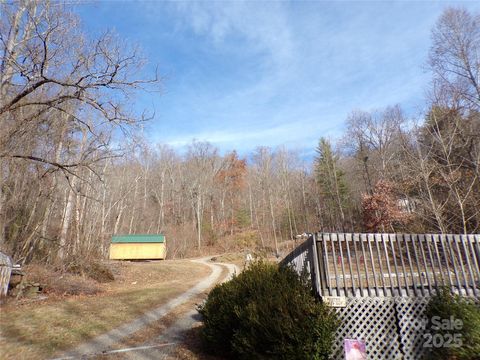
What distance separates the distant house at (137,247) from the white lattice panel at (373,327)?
27750mm

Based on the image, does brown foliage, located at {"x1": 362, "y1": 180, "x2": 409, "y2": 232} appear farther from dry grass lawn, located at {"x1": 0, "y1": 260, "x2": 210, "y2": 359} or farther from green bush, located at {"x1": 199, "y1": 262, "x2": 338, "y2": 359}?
green bush, located at {"x1": 199, "y1": 262, "x2": 338, "y2": 359}

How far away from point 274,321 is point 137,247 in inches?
1106

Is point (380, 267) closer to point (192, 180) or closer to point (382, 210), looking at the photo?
point (382, 210)

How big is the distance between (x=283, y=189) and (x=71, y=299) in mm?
38685

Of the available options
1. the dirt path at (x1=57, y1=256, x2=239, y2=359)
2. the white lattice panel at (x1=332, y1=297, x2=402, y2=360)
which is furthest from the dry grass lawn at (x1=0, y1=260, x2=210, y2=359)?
the white lattice panel at (x1=332, y1=297, x2=402, y2=360)

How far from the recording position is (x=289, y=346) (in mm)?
4930

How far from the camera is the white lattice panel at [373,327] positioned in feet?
17.7

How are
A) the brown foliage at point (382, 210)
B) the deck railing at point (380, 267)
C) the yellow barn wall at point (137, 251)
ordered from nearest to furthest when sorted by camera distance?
the deck railing at point (380, 267), the brown foliage at point (382, 210), the yellow barn wall at point (137, 251)

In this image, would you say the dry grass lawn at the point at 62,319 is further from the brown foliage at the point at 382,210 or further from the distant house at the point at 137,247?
the brown foliage at the point at 382,210

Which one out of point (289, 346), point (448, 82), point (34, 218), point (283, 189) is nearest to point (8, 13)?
point (34, 218)

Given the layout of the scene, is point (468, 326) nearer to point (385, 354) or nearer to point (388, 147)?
point (385, 354)

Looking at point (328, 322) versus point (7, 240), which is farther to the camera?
Result: point (7, 240)

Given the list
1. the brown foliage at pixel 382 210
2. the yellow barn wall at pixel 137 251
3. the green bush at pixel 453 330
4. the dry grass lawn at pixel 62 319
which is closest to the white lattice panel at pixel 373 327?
the green bush at pixel 453 330

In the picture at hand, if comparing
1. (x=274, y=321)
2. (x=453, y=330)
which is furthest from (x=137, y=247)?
(x=453, y=330)
